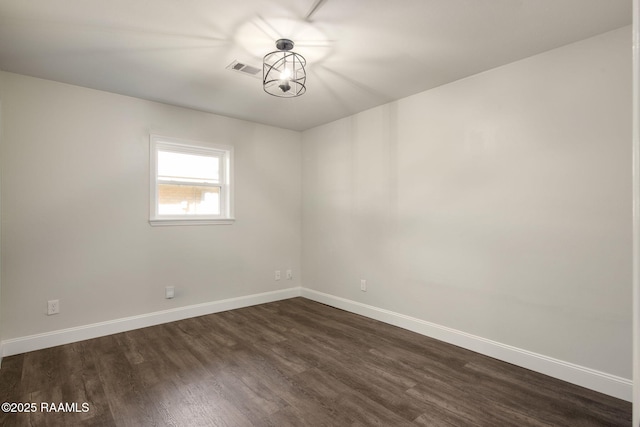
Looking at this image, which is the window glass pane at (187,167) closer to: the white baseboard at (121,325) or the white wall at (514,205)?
the white baseboard at (121,325)

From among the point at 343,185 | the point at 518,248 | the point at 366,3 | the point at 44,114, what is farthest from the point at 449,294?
the point at 44,114

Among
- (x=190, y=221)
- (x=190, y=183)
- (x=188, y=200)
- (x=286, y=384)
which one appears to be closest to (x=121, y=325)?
(x=190, y=221)

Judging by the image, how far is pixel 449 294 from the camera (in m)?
3.06

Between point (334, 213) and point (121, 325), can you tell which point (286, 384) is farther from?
point (334, 213)

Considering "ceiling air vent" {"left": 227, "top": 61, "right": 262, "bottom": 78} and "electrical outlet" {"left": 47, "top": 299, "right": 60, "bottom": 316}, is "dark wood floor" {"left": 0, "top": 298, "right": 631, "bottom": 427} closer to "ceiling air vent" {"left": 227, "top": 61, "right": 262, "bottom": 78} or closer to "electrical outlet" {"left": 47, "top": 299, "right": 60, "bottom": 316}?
"electrical outlet" {"left": 47, "top": 299, "right": 60, "bottom": 316}

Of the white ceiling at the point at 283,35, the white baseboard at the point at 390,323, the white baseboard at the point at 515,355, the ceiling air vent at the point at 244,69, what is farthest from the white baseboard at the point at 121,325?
the ceiling air vent at the point at 244,69

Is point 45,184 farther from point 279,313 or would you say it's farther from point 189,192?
point 279,313

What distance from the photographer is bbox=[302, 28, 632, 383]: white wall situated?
2188 millimetres

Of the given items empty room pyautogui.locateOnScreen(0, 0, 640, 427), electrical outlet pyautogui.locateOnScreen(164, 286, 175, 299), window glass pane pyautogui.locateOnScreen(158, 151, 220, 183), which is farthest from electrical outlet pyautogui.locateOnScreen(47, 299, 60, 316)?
window glass pane pyautogui.locateOnScreen(158, 151, 220, 183)

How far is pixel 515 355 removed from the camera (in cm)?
259

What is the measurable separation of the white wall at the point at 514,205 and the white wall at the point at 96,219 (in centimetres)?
185

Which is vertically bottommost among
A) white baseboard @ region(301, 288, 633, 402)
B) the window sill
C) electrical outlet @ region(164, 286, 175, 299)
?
white baseboard @ region(301, 288, 633, 402)

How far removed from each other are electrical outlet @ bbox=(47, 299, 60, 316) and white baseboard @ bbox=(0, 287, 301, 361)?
189 mm

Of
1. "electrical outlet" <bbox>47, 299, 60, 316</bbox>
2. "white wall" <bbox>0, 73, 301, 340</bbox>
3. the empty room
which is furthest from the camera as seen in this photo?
"electrical outlet" <bbox>47, 299, 60, 316</bbox>
